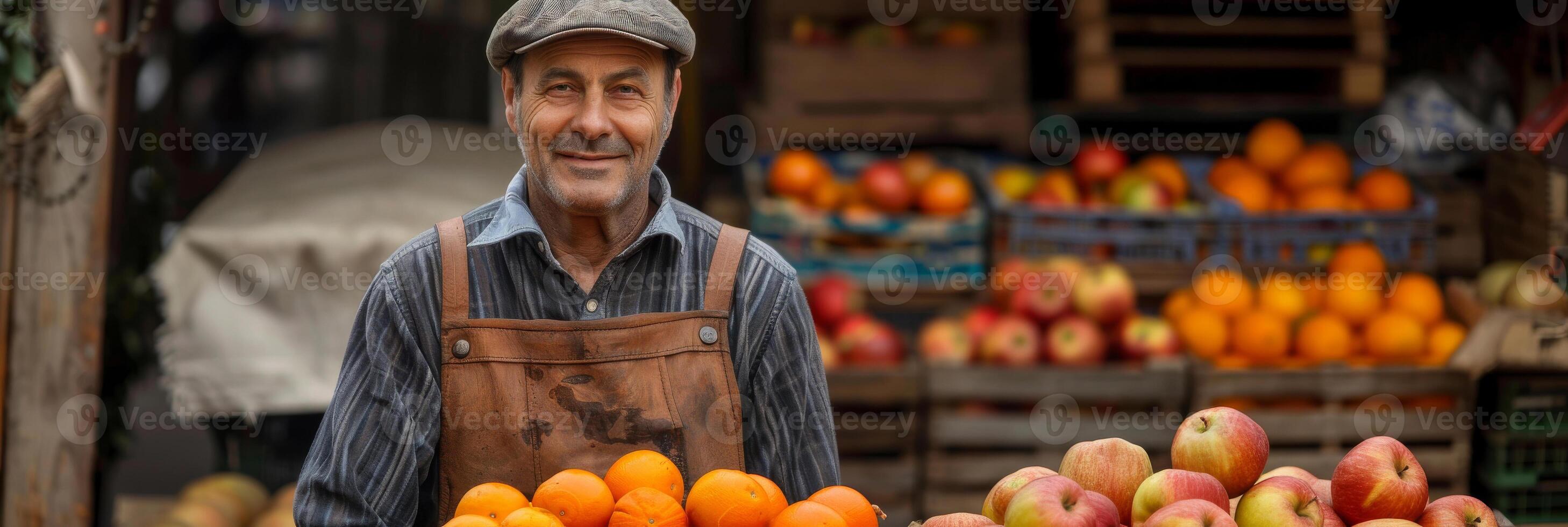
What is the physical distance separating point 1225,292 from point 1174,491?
10.7 feet

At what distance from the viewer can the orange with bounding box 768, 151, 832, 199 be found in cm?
502

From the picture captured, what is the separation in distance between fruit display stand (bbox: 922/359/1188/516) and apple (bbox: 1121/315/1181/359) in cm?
7

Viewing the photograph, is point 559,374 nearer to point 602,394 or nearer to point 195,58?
point 602,394

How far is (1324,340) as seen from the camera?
15.3 feet

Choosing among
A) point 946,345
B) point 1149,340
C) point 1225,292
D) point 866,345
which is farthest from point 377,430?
point 1225,292

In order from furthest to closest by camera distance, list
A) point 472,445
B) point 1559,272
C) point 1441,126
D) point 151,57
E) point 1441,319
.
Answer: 1. point 151,57
2. point 1441,126
3. point 1441,319
4. point 1559,272
5. point 472,445

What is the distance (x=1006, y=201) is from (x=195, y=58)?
3.87 meters

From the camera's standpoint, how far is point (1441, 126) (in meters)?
5.46

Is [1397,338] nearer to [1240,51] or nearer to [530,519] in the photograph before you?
[1240,51]

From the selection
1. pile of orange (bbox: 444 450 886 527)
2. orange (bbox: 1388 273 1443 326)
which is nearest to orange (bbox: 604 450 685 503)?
pile of orange (bbox: 444 450 886 527)

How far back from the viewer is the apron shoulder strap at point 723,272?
2299 millimetres

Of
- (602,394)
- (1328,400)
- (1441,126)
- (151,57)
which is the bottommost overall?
(1328,400)

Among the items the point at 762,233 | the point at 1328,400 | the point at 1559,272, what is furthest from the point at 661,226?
the point at 1559,272
